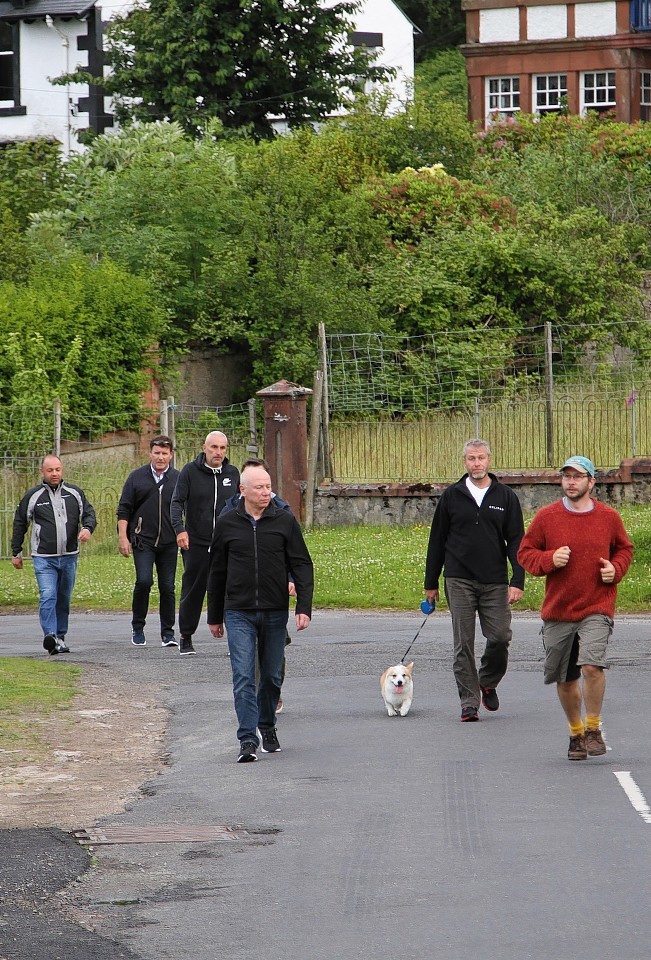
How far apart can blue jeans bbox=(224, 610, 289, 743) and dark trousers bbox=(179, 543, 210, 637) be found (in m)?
4.44

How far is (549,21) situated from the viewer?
150 feet

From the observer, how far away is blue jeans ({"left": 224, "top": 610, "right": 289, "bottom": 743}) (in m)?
10.2

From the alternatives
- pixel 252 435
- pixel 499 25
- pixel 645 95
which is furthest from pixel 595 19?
pixel 252 435

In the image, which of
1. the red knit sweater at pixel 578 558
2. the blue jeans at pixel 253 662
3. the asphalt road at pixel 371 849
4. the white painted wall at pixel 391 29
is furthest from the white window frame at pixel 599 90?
the blue jeans at pixel 253 662

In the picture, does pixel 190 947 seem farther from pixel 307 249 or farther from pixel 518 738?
pixel 307 249

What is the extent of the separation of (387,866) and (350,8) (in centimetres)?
3829

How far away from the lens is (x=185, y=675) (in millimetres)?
13922

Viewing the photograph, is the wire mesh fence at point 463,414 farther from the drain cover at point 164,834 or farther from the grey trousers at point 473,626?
the drain cover at point 164,834

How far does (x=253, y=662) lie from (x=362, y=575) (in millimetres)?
10057

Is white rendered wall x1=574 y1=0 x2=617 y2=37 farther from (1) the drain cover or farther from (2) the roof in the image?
(1) the drain cover

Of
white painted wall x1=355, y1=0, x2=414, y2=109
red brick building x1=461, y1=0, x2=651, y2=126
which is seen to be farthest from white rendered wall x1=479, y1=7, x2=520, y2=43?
white painted wall x1=355, y1=0, x2=414, y2=109

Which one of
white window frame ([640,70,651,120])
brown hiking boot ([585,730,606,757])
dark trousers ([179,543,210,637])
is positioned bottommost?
brown hiking boot ([585,730,606,757])

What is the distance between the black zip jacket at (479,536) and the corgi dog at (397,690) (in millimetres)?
645

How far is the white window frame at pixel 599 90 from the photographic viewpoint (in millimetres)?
45375
